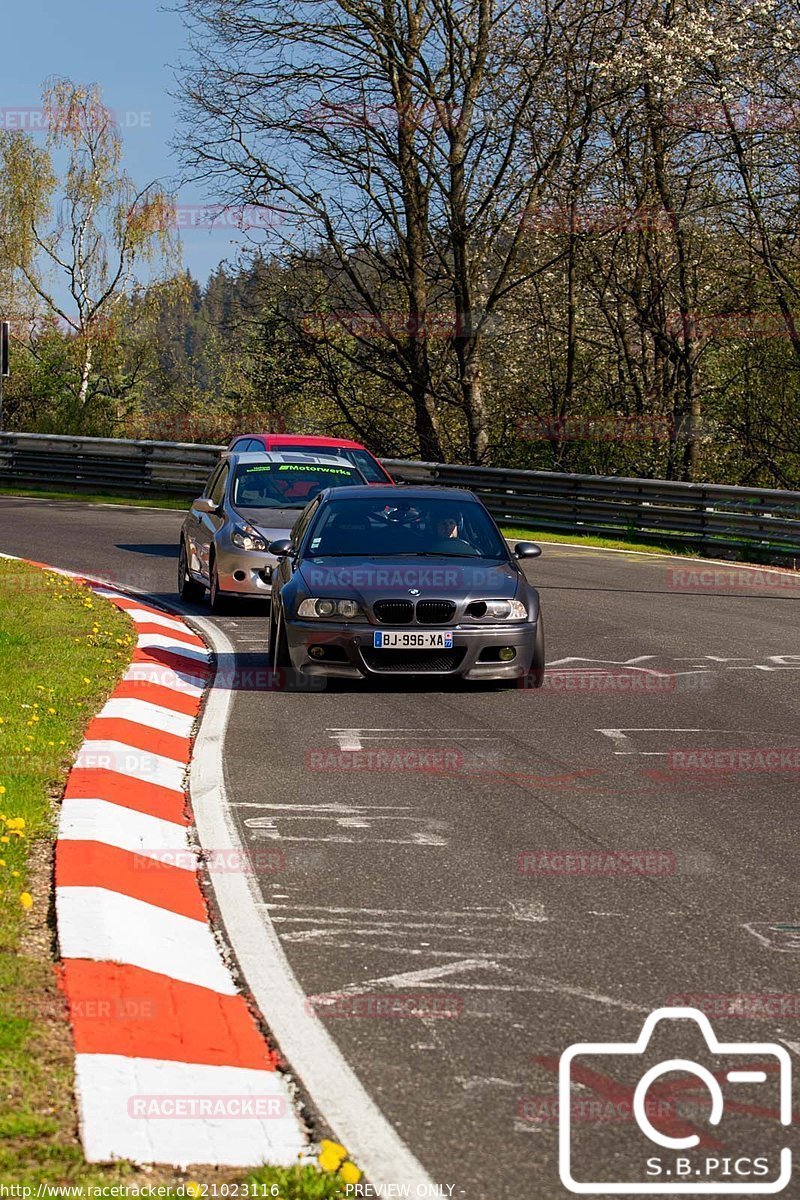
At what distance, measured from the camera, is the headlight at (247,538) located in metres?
15.7

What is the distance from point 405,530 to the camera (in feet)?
41.7

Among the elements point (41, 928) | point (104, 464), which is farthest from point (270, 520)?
point (104, 464)


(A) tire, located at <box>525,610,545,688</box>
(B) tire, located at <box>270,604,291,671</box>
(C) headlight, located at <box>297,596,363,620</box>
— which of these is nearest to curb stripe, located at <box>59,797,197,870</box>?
(C) headlight, located at <box>297,596,363,620</box>

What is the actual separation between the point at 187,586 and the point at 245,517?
1.49 metres

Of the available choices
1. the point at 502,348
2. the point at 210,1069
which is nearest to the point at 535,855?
the point at 210,1069

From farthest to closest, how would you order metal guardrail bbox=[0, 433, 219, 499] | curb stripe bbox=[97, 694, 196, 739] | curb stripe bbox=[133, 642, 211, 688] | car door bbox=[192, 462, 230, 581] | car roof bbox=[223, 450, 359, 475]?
metal guardrail bbox=[0, 433, 219, 499] → car roof bbox=[223, 450, 359, 475] → car door bbox=[192, 462, 230, 581] → curb stripe bbox=[133, 642, 211, 688] → curb stripe bbox=[97, 694, 196, 739]

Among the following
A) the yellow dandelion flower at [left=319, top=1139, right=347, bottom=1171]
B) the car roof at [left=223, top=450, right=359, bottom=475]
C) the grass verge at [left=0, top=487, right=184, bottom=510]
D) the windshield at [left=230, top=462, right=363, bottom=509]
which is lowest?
the yellow dandelion flower at [left=319, top=1139, right=347, bottom=1171]

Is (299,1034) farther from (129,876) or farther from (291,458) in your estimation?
(291,458)

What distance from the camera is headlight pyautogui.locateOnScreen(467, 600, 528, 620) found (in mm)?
11484

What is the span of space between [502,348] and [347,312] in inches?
185

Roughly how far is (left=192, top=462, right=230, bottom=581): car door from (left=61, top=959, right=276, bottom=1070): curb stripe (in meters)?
11.2

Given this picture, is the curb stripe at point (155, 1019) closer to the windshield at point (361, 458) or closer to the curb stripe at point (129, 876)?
the curb stripe at point (129, 876)

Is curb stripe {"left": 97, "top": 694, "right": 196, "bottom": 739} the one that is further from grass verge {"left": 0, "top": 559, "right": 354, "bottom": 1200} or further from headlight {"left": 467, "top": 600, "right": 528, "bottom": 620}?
headlight {"left": 467, "top": 600, "right": 528, "bottom": 620}

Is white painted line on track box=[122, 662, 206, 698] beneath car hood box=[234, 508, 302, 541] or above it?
beneath
